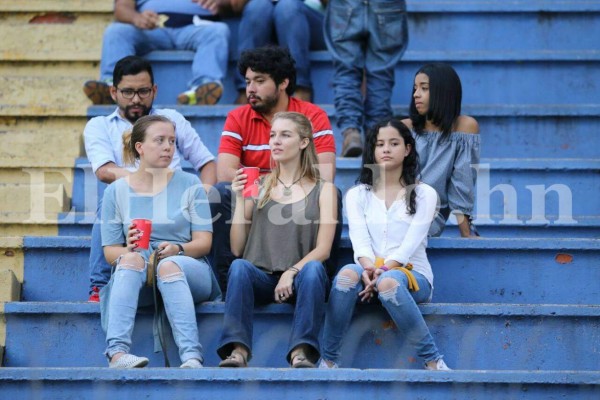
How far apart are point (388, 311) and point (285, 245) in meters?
0.53

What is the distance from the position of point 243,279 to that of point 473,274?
1.08 m

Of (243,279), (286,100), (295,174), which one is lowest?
(243,279)

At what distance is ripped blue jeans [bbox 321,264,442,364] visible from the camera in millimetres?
4613

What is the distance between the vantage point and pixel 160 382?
4414 millimetres

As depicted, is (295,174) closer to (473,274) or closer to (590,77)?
(473,274)

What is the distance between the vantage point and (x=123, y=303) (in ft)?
15.2

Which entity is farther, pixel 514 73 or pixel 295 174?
pixel 514 73

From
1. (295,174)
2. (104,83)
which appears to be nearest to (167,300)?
(295,174)

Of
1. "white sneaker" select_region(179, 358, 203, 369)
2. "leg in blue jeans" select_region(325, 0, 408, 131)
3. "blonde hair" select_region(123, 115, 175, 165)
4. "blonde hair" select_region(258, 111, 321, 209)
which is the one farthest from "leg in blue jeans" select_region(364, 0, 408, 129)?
"white sneaker" select_region(179, 358, 203, 369)

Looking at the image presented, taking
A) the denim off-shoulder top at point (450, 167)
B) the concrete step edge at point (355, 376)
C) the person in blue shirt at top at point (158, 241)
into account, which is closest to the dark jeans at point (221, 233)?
the person in blue shirt at top at point (158, 241)

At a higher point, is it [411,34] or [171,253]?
[411,34]

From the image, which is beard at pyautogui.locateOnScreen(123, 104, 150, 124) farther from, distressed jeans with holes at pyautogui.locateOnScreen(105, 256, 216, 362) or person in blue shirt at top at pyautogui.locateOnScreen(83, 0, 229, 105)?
distressed jeans with holes at pyautogui.locateOnScreen(105, 256, 216, 362)

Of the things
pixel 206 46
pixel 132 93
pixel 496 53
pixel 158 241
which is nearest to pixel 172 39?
A: pixel 206 46

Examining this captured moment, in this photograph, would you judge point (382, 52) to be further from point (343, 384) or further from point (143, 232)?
point (343, 384)
